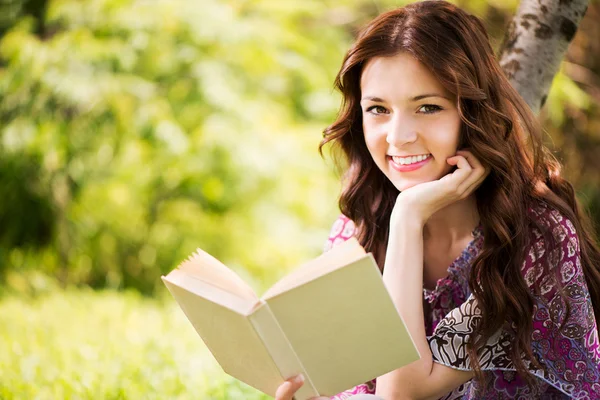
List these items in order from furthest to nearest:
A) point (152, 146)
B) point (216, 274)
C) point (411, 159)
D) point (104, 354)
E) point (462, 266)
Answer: point (152, 146) < point (104, 354) < point (462, 266) < point (411, 159) < point (216, 274)

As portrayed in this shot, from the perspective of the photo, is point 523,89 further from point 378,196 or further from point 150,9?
point 150,9

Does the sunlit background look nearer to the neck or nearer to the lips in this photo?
the neck

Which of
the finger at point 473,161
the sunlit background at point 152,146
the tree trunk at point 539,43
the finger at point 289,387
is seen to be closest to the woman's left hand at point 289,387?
the finger at point 289,387

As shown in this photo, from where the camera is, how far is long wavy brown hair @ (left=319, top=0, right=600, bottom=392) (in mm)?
1946

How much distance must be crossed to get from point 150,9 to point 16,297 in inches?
87.2

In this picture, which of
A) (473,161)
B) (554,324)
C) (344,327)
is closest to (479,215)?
(473,161)

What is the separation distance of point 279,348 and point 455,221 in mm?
885

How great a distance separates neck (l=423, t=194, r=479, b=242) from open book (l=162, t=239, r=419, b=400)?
0.69 metres

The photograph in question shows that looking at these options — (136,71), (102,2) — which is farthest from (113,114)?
(102,2)

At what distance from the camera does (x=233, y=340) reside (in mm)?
1676

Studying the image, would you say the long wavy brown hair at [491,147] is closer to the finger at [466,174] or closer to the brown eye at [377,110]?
the finger at [466,174]

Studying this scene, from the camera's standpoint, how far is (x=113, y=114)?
194 inches

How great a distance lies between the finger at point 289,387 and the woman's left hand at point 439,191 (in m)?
0.58

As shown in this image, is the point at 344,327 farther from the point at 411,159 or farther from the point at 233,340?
the point at 411,159
